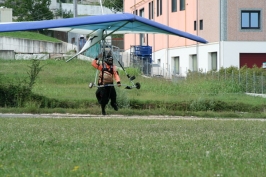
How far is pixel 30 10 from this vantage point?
74.1 meters

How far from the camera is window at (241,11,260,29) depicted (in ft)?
133

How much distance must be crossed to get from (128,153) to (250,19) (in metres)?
31.5

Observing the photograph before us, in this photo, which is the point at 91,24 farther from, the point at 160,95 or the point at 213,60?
the point at 213,60

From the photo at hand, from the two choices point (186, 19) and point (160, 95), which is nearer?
point (160, 95)

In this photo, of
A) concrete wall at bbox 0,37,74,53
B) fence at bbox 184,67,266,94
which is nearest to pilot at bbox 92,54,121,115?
fence at bbox 184,67,266,94

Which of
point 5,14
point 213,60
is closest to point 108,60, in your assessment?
point 213,60

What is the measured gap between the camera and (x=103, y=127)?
646 inches

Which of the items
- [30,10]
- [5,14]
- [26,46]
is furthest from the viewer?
[30,10]

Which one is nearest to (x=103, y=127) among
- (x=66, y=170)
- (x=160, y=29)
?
(x=160, y=29)

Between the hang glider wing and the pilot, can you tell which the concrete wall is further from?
the hang glider wing

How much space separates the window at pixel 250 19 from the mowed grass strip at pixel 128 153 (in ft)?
87.8

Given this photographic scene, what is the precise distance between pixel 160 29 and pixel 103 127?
4568 mm

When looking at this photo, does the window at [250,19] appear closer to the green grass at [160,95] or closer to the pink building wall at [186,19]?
the pink building wall at [186,19]

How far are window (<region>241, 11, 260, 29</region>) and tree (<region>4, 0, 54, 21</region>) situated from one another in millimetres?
37041
